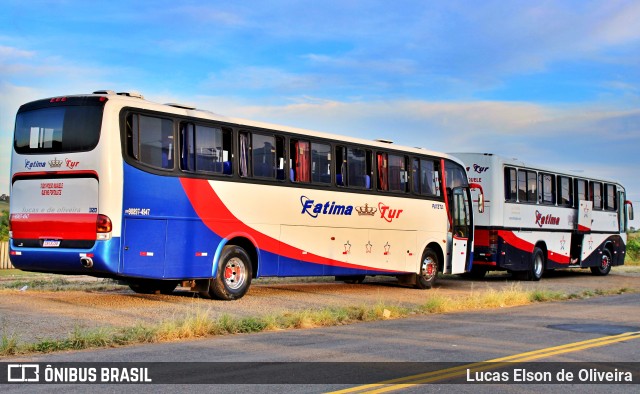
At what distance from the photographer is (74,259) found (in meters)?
15.4

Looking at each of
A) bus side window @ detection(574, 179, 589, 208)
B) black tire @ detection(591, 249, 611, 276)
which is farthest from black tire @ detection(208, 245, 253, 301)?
black tire @ detection(591, 249, 611, 276)

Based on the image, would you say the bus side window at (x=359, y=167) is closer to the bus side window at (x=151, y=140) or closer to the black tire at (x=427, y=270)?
the black tire at (x=427, y=270)

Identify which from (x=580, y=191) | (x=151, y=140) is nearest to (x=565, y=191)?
(x=580, y=191)

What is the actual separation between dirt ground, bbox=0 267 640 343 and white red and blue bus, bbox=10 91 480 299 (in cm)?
59

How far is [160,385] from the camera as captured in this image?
28.6ft

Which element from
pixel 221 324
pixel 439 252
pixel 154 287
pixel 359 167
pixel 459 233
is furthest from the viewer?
pixel 459 233

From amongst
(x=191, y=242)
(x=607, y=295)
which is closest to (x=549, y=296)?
(x=607, y=295)

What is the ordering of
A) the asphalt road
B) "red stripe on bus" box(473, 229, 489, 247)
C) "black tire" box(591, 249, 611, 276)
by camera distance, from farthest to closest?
"black tire" box(591, 249, 611, 276) < "red stripe on bus" box(473, 229, 489, 247) < the asphalt road

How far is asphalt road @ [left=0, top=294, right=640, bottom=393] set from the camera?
8812mm

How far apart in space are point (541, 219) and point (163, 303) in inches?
639

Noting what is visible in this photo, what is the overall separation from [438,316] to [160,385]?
9.01m

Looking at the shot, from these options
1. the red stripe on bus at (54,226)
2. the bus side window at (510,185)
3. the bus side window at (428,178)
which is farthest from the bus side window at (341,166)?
the bus side window at (510,185)

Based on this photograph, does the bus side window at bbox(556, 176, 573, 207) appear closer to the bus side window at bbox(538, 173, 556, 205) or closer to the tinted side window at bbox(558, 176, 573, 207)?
the tinted side window at bbox(558, 176, 573, 207)

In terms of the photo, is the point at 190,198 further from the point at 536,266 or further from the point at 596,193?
the point at 596,193
